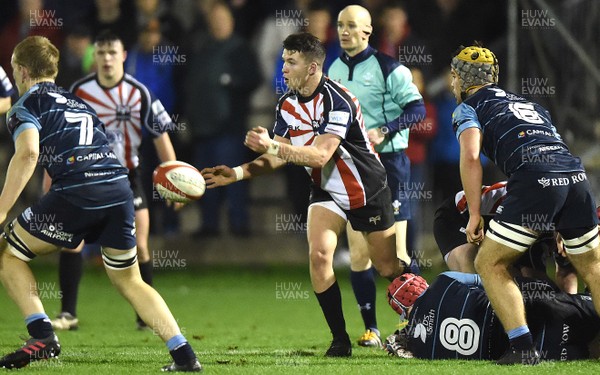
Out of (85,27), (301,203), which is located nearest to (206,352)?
(301,203)

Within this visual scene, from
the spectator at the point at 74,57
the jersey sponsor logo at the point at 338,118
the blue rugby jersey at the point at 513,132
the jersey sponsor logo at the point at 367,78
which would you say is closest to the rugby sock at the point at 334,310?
the jersey sponsor logo at the point at 338,118

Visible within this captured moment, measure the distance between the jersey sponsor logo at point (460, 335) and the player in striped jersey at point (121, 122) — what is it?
361 centimetres

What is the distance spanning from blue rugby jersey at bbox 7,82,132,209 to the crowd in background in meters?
6.82

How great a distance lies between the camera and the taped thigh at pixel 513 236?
757cm

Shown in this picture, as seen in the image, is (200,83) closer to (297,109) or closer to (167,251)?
(167,251)

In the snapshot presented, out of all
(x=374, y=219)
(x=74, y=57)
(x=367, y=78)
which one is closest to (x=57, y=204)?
(x=374, y=219)

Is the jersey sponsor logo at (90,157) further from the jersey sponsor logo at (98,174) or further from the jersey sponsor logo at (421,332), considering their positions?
the jersey sponsor logo at (421,332)

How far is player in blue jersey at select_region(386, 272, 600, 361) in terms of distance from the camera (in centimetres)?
787

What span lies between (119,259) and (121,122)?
340 cm

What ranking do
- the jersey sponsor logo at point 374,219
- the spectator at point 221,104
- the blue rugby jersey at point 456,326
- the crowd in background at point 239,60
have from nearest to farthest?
the blue rugby jersey at point 456,326, the jersey sponsor logo at point 374,219, the crowd in background at point 239,60, the spectator at point 221,104

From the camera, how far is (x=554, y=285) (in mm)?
8188

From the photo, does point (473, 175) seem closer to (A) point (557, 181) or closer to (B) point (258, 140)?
(A) point (557, 181)

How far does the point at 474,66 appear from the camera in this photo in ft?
26.6

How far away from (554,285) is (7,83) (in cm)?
526
